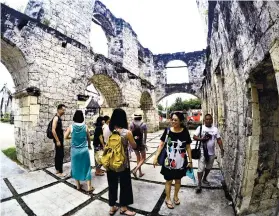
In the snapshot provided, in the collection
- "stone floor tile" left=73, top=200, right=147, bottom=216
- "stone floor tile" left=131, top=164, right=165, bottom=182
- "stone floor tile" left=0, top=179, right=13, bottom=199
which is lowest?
"stone floor tile" left=131, top=164, right=165, bottom=182

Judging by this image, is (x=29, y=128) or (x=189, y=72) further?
(x=189, y=72)

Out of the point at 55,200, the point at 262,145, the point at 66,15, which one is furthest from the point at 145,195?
the point at 66,15

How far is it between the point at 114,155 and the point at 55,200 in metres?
1.53

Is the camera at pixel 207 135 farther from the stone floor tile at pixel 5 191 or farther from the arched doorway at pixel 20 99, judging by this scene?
the arched doorway at pixel 20 99

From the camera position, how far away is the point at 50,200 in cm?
303

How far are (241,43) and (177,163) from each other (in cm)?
184

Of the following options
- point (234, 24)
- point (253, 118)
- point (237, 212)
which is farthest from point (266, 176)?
point (234, 24)

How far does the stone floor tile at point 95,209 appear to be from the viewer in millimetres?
2604

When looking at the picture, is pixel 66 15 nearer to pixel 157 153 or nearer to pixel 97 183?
pixel 97 183

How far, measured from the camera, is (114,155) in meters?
2.42

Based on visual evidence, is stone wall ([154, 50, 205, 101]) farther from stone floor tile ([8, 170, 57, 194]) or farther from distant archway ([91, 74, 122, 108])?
stone floor tile ([8, 170, 57, 194])

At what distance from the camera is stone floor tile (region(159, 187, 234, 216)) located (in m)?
2.57

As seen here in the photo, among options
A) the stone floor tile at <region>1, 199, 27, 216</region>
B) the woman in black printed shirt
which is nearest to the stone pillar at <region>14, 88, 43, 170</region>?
the stone floor tile at <region>1, 199, 27, 216</region>

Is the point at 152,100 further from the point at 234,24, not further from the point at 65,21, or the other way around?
the point at 234,24
